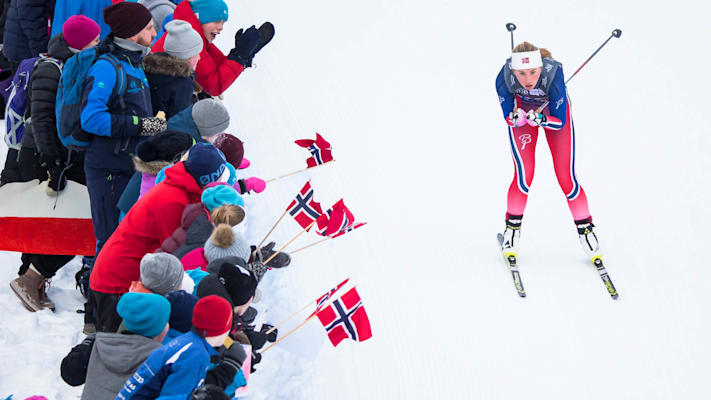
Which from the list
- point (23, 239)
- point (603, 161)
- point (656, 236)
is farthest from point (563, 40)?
point (23, 239)

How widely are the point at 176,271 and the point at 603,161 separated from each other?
5.59 metres

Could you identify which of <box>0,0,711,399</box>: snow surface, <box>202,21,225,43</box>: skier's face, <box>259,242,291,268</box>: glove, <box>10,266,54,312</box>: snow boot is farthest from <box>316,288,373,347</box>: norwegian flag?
<box>202,21,225,43</box>: skier's face

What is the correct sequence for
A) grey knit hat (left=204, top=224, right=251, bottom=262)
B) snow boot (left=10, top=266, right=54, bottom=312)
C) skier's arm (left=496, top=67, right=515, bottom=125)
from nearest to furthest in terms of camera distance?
grey knit hat (left=204, top=224, right=251, bottom=262) → snow boot (left=10, top=266, right=54, bottom=312) → skier's arm (left=496, top=67, right=515, bottom=125)

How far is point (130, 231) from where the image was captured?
362cm

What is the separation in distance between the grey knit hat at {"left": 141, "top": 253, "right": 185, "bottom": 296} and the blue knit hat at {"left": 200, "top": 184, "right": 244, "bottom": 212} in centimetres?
64

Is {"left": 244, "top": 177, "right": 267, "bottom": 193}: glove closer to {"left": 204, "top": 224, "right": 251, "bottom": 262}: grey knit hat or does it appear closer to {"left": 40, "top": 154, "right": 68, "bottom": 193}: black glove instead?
{"left": 40, "top": 154, "right": 68, "bottom": 193}: black glove

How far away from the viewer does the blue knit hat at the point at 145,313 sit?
2.77 m

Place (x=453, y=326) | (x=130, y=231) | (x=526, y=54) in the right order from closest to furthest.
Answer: (x=130, y=231), (x=453, y=326), (x=526, y=54)

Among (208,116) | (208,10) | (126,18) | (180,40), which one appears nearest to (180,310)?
(208,116)

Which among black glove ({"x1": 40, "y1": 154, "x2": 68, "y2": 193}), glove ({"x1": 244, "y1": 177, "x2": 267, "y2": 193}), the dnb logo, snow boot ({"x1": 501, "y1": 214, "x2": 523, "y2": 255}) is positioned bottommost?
snow boot ({"x1": 501, "y1": 214, "x2": 523, "y2": 255})

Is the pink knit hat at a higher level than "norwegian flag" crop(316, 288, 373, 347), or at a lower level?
higher

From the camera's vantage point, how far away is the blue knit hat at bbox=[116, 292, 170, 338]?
277 cm

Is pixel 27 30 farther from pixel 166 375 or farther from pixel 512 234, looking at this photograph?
pixel 166 375

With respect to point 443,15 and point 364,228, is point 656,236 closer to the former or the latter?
point 364,228
